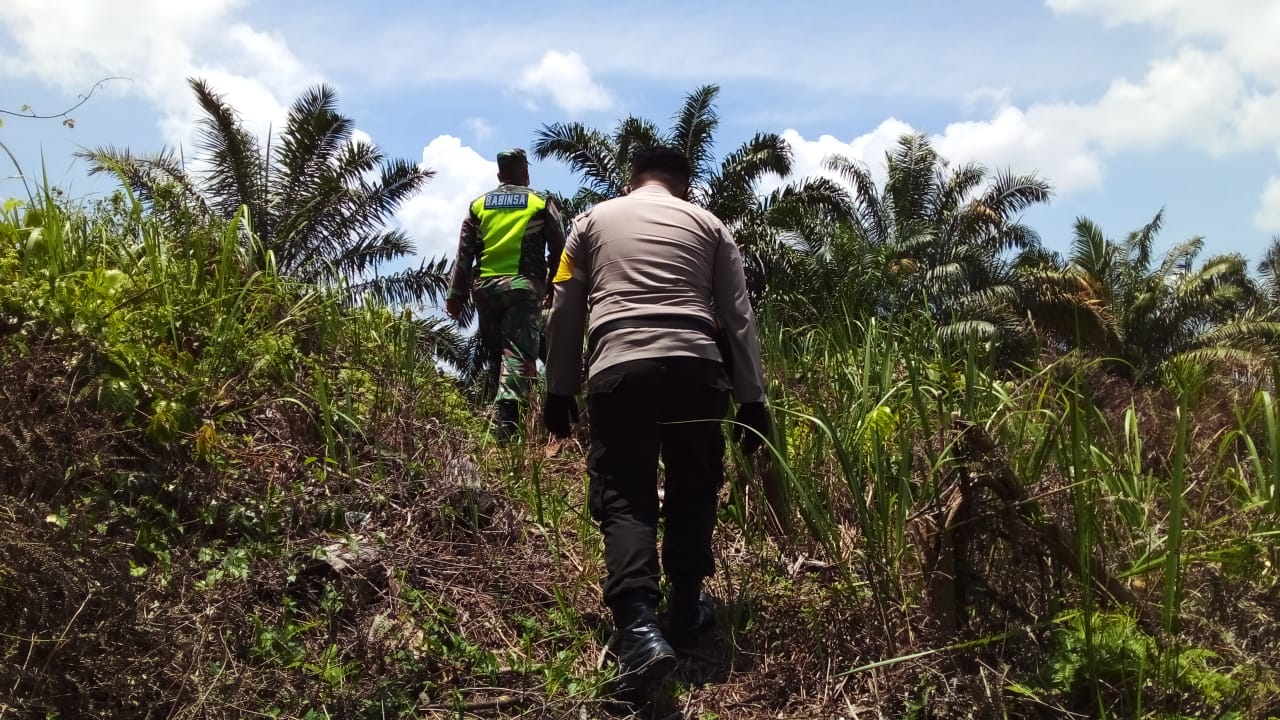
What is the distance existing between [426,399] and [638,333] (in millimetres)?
1990

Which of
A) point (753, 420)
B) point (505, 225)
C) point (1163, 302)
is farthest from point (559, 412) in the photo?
point (1163, 302)

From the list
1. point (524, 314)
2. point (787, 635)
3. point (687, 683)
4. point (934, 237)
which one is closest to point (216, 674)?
point (687, 683)

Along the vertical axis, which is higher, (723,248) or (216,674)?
(723,248)

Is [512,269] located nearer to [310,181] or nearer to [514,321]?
[514,321]

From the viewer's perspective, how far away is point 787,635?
3.30 m

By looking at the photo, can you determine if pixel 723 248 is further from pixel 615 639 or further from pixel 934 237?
pixel 934 237

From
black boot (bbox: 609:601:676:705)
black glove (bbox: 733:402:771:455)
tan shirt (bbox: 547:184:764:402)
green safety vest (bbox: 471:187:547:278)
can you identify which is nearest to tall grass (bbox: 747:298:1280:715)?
black glove (bbox: 733:402:771:455)

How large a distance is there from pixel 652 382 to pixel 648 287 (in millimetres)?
324

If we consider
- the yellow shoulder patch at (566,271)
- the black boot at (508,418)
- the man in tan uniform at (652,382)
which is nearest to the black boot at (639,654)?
the man in tan uniform at (652,382)

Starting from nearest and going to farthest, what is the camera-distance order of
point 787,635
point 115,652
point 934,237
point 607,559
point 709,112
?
1. point 115,652
2. point 607,559
3. point 787,635
4. point 709,112
5. point 934,237

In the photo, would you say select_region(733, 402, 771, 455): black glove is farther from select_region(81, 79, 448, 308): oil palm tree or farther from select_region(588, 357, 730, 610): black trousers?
select_region(81, 79, 448, 308): oil palm tree

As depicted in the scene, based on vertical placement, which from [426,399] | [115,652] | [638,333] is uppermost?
[638,333]

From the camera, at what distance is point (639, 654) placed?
289cm

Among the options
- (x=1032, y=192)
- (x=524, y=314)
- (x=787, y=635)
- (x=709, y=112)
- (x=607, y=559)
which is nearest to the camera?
(x=607, y=559)
